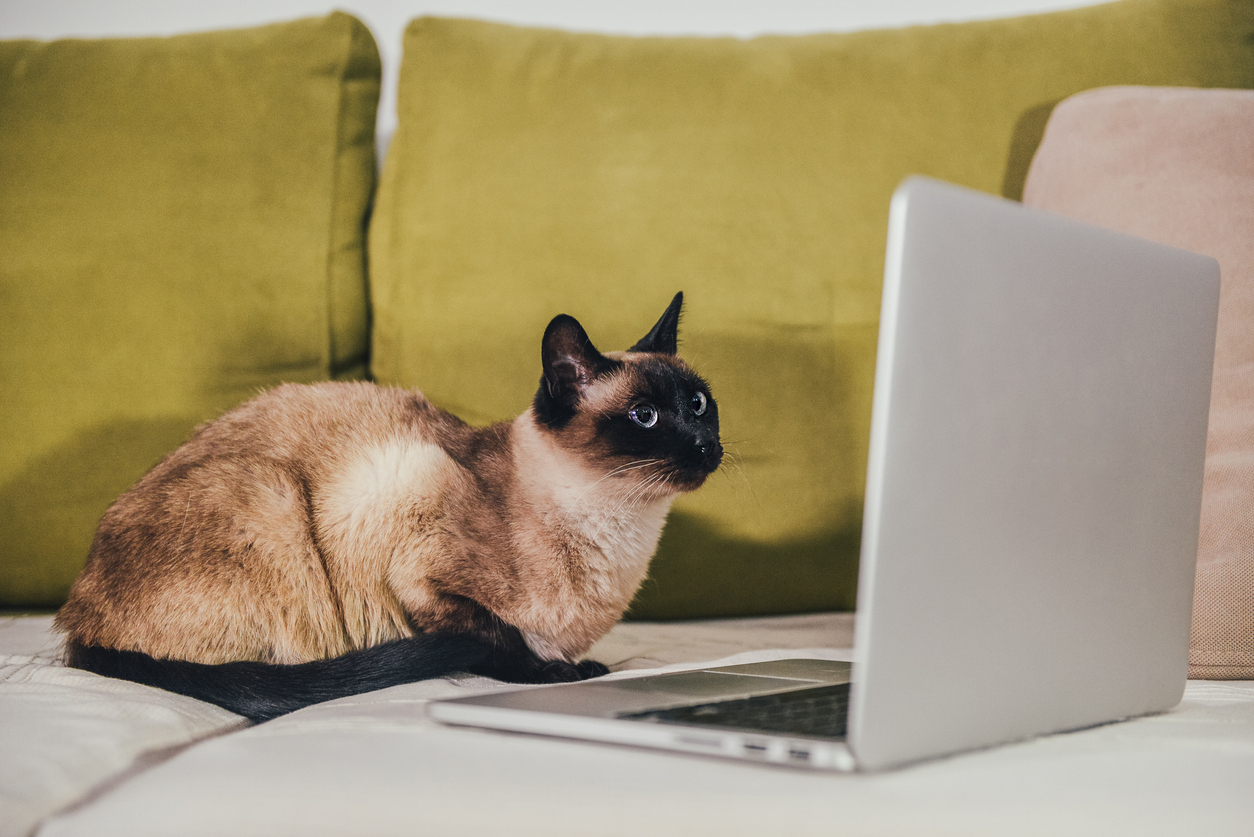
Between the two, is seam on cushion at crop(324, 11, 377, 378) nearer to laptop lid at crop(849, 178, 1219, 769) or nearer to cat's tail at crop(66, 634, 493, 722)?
cat's tail at crop(66, 634, 493, 722)

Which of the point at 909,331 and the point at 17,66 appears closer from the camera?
the point at 909,331

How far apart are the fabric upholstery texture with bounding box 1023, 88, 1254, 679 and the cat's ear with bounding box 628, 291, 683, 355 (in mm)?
573

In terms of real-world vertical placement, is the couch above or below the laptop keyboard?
above

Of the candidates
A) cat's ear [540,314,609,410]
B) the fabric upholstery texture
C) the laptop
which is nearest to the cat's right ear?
cat's ear [540,314,609,410]

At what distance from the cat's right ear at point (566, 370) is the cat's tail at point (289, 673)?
0.31 meters

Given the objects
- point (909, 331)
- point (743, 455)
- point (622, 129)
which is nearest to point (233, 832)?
point (909, 331)

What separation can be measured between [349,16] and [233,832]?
142cm

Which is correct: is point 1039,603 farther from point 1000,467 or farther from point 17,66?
point 17,66

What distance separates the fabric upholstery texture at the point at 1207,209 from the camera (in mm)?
942

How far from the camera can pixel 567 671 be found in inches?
37.4

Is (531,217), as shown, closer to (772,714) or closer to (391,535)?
(391,535)

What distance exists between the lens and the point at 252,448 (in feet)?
3.30

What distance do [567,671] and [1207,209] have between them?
3.23 ft

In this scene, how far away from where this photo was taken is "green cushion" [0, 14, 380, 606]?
4.35 feet
